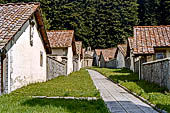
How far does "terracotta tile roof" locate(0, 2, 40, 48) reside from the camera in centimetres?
1145

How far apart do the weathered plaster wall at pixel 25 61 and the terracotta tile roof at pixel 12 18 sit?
667mm

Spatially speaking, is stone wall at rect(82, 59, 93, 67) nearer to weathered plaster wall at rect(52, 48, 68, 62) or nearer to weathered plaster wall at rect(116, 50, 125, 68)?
weathered plaster wall at rect(116, 50, 125, 68)

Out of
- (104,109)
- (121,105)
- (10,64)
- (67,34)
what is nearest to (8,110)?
(104,109)

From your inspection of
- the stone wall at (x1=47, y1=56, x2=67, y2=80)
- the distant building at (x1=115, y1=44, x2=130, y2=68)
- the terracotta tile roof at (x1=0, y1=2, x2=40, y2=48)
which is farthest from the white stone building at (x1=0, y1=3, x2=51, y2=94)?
the distant building at (x1=115, y1=44, x2=130, y2=68)

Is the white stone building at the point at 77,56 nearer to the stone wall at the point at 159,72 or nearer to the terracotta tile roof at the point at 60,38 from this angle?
the terracotta tile roof at the point at 60,38

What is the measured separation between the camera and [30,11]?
546 inches

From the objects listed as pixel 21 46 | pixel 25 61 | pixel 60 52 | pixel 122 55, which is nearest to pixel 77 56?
pixel 122 55

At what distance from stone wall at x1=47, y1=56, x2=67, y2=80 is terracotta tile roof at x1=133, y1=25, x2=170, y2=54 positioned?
6.42 meters

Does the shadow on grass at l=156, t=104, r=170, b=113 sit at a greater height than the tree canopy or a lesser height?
lesser

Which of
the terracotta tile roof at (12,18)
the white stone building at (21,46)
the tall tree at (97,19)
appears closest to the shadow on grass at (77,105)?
the white stone building at (21,46)

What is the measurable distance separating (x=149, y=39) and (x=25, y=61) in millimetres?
8620

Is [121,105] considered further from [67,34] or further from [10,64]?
[67,34]

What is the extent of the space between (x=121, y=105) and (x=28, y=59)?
7.21m

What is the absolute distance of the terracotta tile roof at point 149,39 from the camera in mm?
17156
